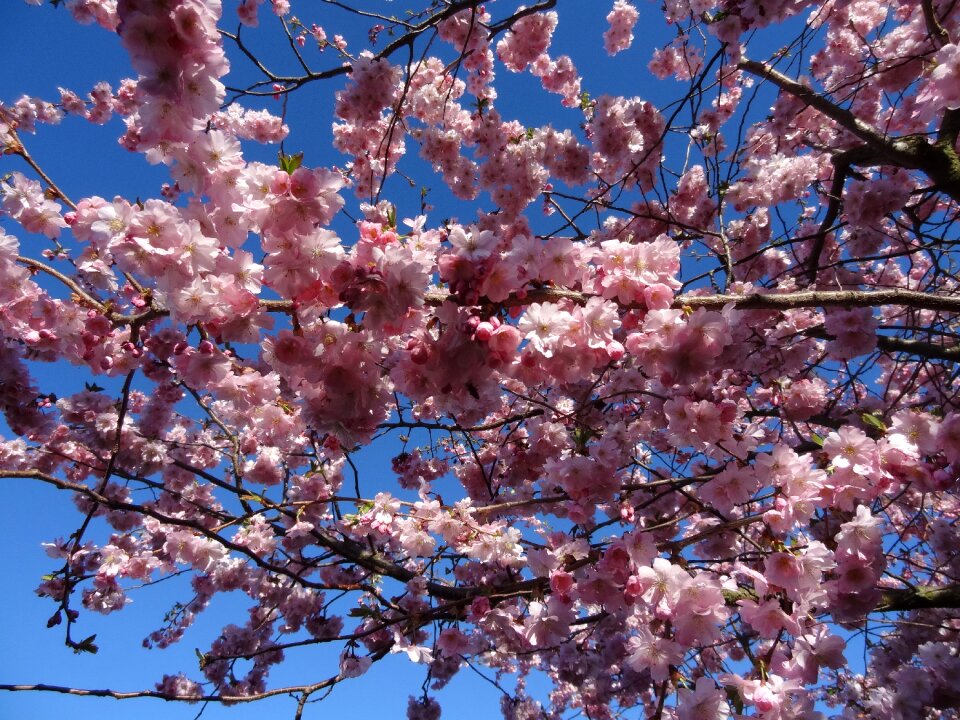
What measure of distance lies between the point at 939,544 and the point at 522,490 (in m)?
3.95

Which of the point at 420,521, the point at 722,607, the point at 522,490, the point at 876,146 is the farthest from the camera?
the point at 522,490

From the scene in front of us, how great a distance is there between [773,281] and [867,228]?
32.6 inches

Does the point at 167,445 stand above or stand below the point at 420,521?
above

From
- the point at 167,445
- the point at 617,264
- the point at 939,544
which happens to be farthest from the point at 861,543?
the point at 167,445

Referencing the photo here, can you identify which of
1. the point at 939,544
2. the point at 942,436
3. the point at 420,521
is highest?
the point at 420,521

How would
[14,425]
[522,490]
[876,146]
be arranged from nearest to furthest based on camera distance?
[14,425], [876,146], [522,490]

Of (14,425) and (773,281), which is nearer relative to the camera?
(14,425)

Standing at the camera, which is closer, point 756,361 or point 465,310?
point 465,310

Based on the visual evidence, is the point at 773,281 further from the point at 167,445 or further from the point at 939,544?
the point at 167,445

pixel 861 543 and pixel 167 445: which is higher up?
pixel 167 445

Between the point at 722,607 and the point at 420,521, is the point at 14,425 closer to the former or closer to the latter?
the point at 420,521

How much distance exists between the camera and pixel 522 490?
5043 mm

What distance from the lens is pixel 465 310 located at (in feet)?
5.97

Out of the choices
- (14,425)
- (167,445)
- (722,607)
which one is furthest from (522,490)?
(14,425)
